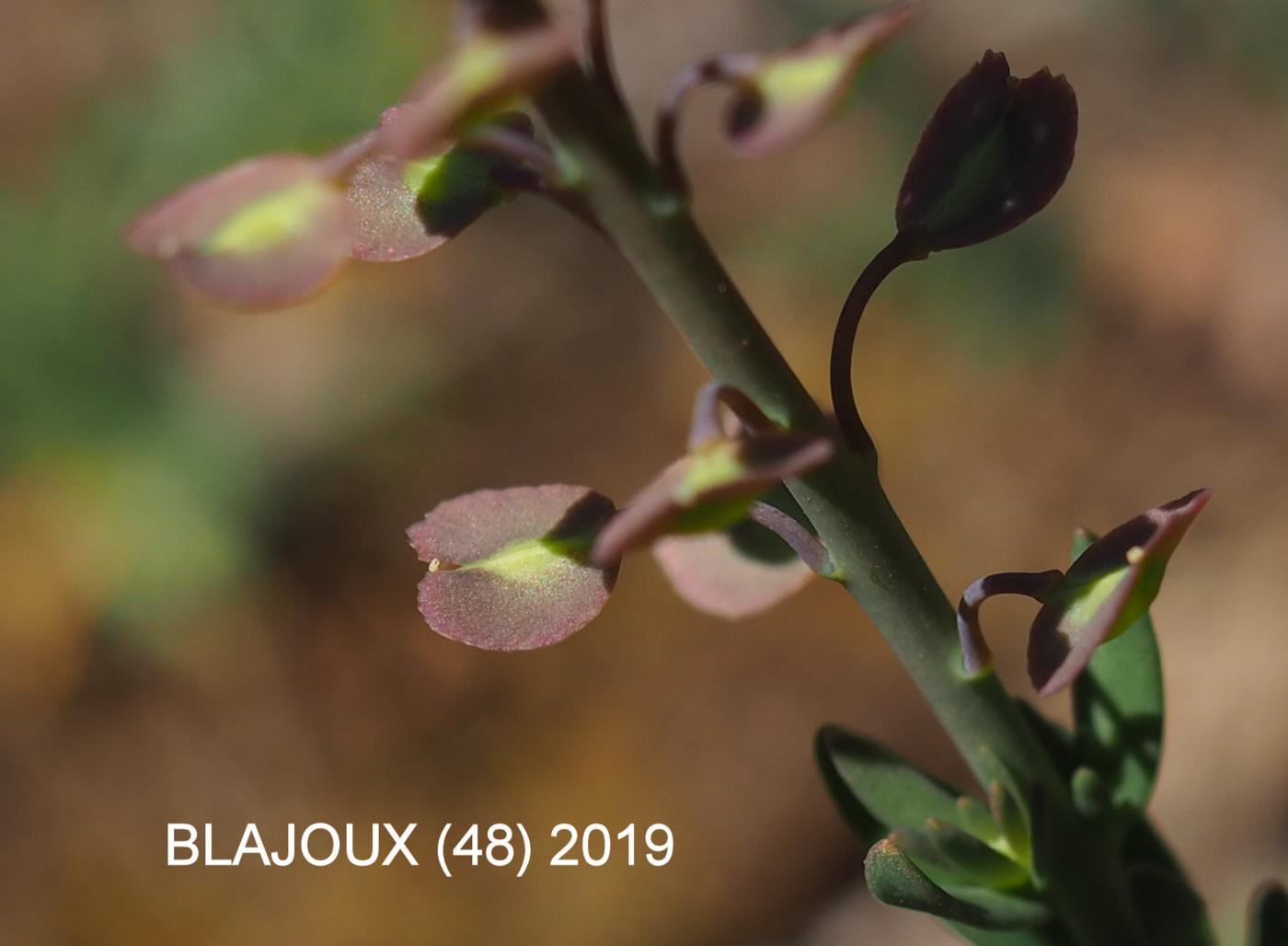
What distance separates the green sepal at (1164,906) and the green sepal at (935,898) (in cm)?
12

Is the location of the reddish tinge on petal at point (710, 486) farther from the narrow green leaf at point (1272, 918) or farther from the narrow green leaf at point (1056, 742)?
the narrow green leaf at point (1272, 918)

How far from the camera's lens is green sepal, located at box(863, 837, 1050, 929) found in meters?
0.70

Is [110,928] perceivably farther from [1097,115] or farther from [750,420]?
[1097,115]

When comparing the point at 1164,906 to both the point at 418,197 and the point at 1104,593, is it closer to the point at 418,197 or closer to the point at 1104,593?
the point at 1104,593

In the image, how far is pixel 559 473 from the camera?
279 centimetres

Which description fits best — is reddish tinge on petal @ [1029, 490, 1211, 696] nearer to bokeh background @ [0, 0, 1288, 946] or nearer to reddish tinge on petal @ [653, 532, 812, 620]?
reddish tinge on petal @ [653, 532, 812, 620]

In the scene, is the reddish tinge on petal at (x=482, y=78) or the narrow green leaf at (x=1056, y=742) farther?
the narrow green leaf at (x=1056, y=742)

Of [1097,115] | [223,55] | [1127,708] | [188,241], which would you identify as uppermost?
[223,55]

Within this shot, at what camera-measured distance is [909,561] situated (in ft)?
2.26

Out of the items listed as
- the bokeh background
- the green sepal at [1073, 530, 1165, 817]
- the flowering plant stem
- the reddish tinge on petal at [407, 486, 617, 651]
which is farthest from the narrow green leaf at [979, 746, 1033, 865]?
the bokeh background

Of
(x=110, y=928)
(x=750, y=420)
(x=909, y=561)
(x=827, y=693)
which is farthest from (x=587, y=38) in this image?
(x=110, y=928)

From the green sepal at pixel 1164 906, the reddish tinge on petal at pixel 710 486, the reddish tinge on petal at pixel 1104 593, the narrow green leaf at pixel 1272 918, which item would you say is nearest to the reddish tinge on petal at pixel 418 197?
the reddish tinge on petal at pixel 710 486

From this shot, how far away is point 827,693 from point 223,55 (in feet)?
6.32

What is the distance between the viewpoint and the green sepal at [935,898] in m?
0.70
